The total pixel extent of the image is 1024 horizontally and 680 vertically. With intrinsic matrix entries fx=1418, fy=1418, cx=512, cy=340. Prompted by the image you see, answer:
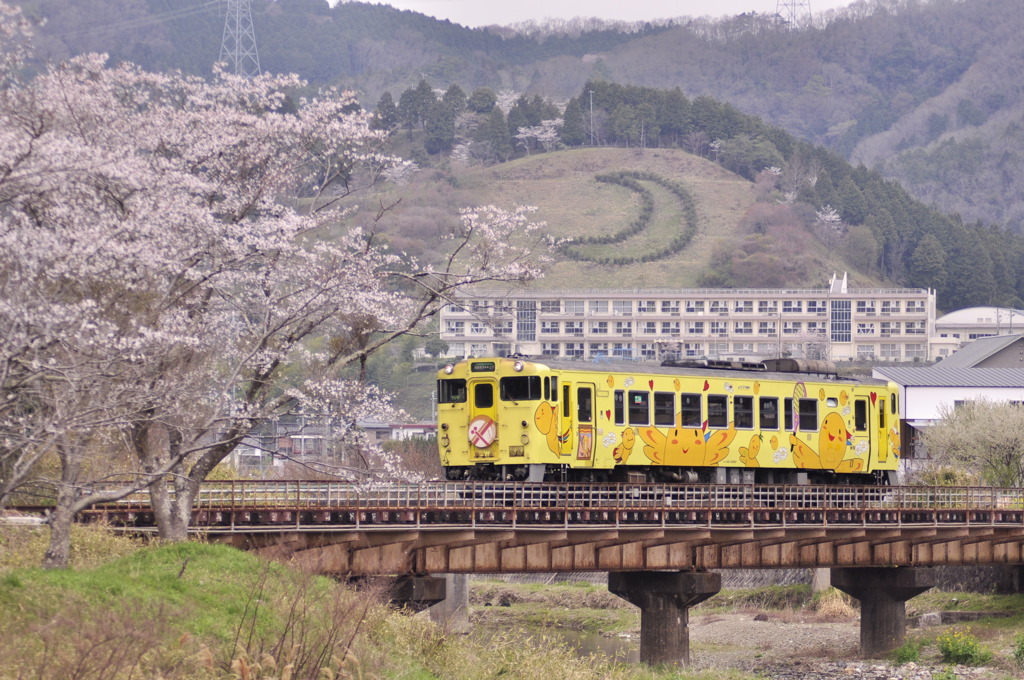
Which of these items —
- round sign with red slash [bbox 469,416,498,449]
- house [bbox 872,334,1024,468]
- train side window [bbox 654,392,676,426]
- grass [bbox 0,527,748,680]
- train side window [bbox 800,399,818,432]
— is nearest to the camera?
grass [bbox 0,527,748,680]

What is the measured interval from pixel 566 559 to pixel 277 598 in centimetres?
993

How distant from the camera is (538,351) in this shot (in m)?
135

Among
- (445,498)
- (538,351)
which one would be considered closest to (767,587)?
(445,498)

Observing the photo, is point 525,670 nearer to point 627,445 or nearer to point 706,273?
point 627,445

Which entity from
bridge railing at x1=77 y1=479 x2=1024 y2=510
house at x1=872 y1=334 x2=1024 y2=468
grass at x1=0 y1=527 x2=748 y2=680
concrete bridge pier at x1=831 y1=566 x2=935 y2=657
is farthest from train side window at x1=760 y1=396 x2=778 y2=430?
house at x1=872 y1=334 x2=1024 y2=468

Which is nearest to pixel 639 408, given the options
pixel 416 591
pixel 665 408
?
pixel 665 408

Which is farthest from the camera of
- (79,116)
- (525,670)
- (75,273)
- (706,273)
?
(706,273)

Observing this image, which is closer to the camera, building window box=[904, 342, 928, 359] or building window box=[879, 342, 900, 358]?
building window box=[904, 342, 928, 359]

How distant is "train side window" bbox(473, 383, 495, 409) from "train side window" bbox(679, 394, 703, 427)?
5144 millimetres

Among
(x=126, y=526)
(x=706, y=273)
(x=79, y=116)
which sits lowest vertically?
(x=126, y=526)

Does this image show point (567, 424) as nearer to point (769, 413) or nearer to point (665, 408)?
point (665, 408)

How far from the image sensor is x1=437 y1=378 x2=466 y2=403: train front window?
3328 centimetres

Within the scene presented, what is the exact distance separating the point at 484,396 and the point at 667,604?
7.00 metres

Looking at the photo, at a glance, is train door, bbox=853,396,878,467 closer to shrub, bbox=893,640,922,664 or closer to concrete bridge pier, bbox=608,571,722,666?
shrub, bbox=893,640,922,664
